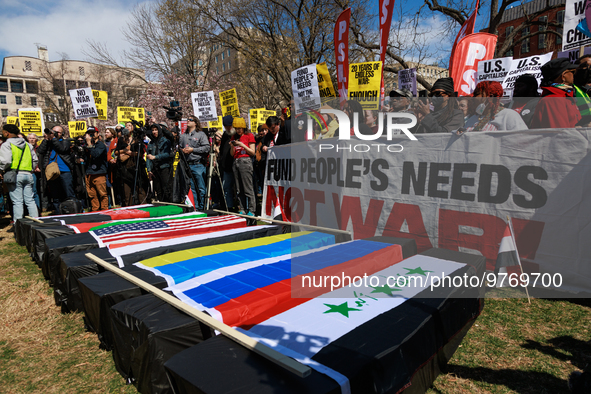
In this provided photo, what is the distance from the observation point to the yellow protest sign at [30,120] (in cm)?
1109

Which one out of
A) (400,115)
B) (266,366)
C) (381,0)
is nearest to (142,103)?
(381,0)

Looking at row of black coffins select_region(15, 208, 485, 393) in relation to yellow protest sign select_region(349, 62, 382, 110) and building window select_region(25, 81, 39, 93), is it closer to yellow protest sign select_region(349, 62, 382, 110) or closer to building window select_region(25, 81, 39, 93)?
yellow protest sign select_region(349, 62, 382, 110)

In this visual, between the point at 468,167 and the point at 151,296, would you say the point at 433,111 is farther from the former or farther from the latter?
the point at 151,296

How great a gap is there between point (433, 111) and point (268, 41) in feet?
63.6

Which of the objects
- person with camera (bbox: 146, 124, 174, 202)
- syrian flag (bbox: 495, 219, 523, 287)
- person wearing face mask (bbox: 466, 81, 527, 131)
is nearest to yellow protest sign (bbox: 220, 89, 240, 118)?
person with camera (bbox: 146, 124, 174, 202)

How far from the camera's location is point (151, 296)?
292cm

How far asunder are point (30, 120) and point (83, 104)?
5.32 feet

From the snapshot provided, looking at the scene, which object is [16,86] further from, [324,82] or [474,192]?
[474,192]

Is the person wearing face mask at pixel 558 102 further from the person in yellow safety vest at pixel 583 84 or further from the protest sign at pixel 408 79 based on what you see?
the protest sign at pixel 408 79

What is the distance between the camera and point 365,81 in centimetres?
740

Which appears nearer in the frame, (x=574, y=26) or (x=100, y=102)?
(x=574, y=26)

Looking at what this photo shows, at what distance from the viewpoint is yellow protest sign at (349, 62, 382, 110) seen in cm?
720

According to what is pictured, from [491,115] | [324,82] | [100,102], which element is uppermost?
[100,102]

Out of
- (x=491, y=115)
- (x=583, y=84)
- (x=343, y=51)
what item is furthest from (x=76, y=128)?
(x=583, y=84)
